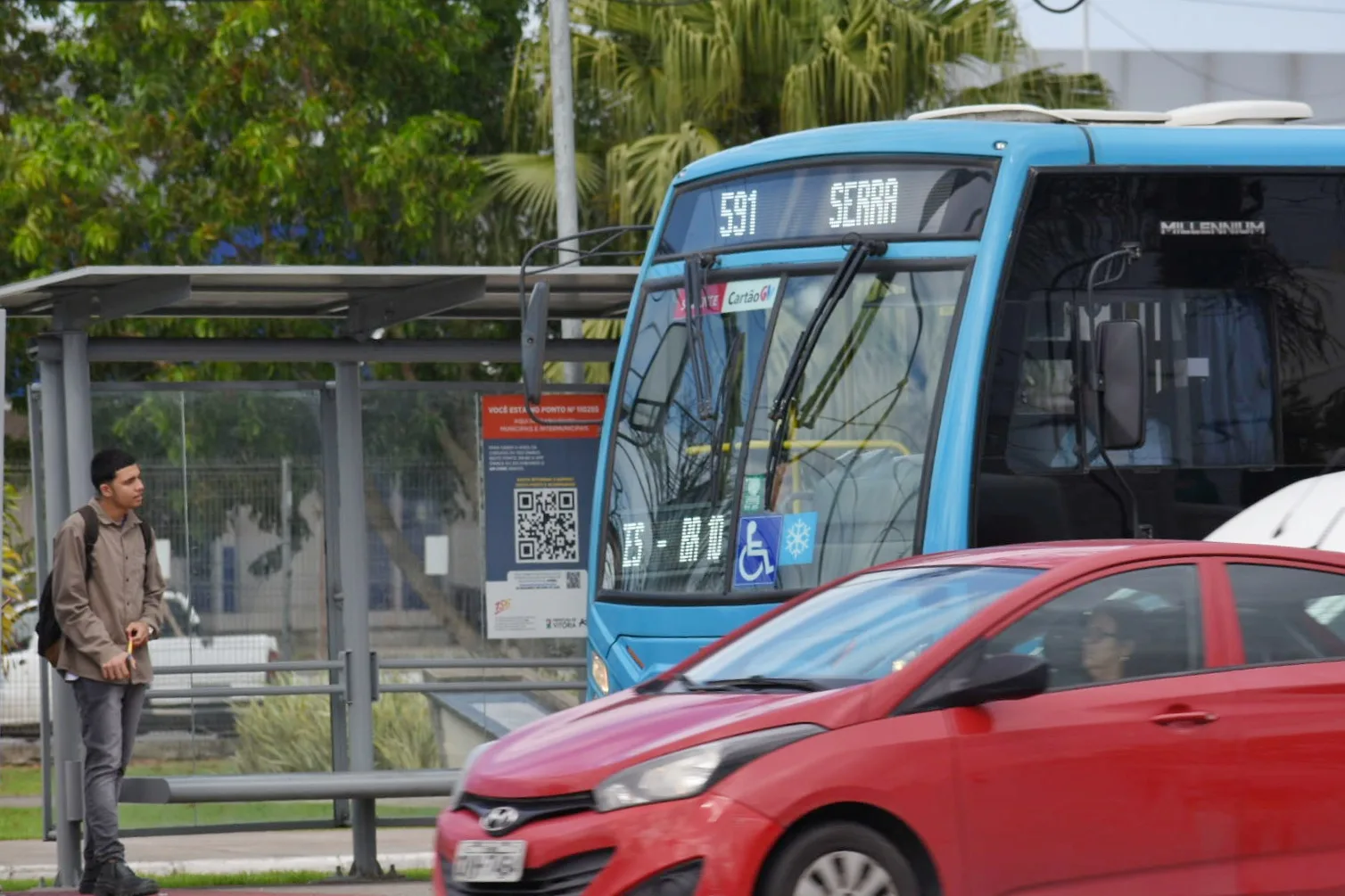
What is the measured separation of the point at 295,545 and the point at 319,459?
1.56ft

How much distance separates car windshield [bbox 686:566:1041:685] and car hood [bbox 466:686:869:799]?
26 centimetres

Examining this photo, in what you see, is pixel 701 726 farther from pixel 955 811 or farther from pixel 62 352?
pixel 62 352

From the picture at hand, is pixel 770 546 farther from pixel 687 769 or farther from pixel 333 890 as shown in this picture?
pixel 687 769

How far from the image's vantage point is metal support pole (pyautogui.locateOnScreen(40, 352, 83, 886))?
1072cm

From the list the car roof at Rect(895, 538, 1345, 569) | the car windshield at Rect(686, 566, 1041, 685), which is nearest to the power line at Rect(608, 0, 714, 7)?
the car windshield at Rect(686, 566, 1041, 685)

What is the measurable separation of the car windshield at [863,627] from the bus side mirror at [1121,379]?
2.30 m

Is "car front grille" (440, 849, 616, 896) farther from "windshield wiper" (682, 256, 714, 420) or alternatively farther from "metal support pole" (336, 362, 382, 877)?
"metal support pole" (336, 362, 382, 877)

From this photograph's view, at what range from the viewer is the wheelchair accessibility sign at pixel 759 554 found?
958 centimetres

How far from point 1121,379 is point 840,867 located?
3878mm

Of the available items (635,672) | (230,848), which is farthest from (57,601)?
(230,848)

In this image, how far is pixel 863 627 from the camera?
6953 mm

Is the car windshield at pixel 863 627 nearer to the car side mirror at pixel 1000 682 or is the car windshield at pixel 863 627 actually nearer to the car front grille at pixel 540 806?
the car side mirror at pixel 1000 682

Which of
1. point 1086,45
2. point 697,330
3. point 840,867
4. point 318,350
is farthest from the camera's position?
point 1086,45

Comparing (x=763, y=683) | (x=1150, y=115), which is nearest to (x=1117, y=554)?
(x=763, y=683)
